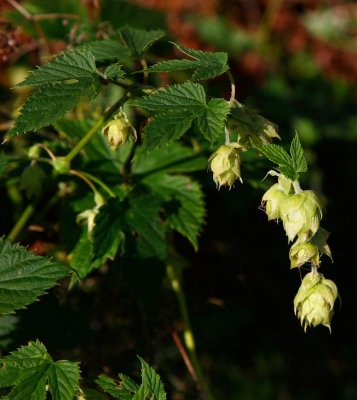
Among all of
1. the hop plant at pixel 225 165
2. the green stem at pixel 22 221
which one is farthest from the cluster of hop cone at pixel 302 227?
the green stem at pixel 22 221

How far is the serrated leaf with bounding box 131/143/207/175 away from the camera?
211 cm

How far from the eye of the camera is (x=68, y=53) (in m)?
1.66

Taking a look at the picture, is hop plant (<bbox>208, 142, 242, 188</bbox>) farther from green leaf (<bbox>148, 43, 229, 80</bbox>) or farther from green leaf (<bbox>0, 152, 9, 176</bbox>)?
green leaf (<bbox>0, 152, 9, 176</bbox>)

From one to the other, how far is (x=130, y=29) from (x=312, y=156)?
1.89 metres

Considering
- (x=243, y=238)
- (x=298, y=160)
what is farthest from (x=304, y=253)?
(x=243, y=238)

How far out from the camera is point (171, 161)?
213 cm

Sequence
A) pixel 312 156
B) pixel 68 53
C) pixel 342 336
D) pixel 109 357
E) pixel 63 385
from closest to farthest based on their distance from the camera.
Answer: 1. pixel 63 385
2. pixel 68 53
3. pixel 109 357
4. pixel 342 336
5. pixel 312 156

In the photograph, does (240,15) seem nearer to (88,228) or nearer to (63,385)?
(88,228)

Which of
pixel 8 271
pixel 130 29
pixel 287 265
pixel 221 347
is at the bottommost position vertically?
Answer: pixel 221 347

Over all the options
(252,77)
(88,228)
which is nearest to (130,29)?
(88,228)

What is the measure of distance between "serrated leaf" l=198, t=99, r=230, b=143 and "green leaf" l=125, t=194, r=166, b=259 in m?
0.45

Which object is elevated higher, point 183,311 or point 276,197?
point 276,197

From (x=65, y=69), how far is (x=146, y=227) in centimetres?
48

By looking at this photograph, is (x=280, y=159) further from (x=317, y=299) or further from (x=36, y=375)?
(x=36, y=375)
